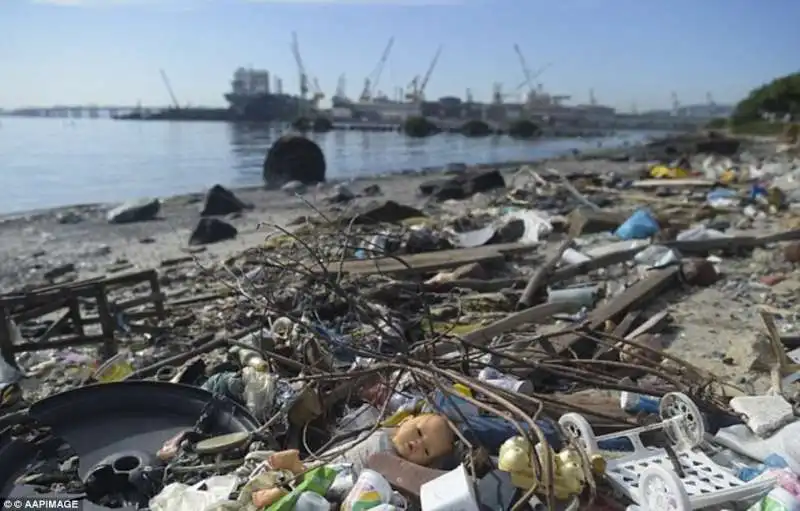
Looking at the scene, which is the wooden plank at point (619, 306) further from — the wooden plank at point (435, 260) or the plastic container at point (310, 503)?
the plastic container at point (310, 503)

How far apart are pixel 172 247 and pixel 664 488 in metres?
9.56

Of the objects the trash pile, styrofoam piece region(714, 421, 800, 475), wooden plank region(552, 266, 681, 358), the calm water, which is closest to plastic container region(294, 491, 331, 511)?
the trash pile

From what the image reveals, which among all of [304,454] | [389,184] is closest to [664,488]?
[304,454]

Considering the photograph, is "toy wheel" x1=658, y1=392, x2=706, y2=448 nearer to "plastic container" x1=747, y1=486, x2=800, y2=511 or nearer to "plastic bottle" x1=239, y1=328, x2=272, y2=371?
"plastic container" x1=747, y1=486, x2=800, y2=511

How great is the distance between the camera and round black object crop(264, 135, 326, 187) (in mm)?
20469

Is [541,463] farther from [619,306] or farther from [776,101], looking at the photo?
[776,101]

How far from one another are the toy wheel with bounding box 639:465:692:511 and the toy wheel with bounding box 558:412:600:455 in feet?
0.88

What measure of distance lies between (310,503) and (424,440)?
54 cm

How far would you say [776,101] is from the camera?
45.6m

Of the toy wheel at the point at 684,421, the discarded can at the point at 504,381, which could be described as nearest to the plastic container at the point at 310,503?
the discarded can at the point at 504,381

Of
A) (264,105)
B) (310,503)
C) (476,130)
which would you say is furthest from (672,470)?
(264,105)

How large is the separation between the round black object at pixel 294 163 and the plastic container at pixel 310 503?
18.3 m

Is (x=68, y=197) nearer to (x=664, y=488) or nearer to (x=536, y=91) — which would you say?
(x=664, y=488)

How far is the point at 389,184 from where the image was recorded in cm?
2022
